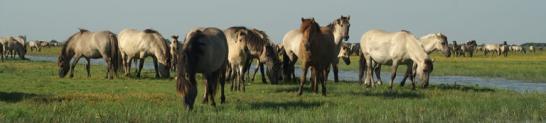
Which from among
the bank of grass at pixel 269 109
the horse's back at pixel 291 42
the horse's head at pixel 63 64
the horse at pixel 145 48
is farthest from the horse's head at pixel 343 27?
the horse's head at pixel 63 64

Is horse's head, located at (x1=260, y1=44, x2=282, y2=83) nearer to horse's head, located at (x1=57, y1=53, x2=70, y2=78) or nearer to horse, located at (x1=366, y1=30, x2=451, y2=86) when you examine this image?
horse, located at (x1=366, y1=30, x2=451, y2=86)

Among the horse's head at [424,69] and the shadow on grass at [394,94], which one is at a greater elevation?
the horse's head at [424,69]

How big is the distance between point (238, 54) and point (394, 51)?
5.13 m

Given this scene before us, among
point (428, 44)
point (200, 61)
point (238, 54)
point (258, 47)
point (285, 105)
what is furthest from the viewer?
point (428, 44)

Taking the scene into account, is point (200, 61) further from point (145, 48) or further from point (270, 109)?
point (145, 48)

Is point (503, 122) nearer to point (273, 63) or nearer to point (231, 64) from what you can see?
point (231, 64)

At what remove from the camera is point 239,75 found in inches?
764

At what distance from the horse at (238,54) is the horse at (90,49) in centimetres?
725

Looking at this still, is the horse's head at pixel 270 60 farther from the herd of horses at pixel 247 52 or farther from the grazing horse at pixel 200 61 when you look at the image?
the grazing horse at pixel 200 61

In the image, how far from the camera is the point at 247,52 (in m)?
19.4

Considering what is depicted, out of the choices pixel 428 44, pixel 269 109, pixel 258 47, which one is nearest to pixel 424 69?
pixel 428 44

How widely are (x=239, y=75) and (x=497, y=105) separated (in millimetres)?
7381

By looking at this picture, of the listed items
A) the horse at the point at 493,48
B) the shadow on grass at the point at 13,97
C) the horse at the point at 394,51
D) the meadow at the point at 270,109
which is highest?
the horse at the point at 493,48

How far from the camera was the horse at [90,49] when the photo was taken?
84.2ft
